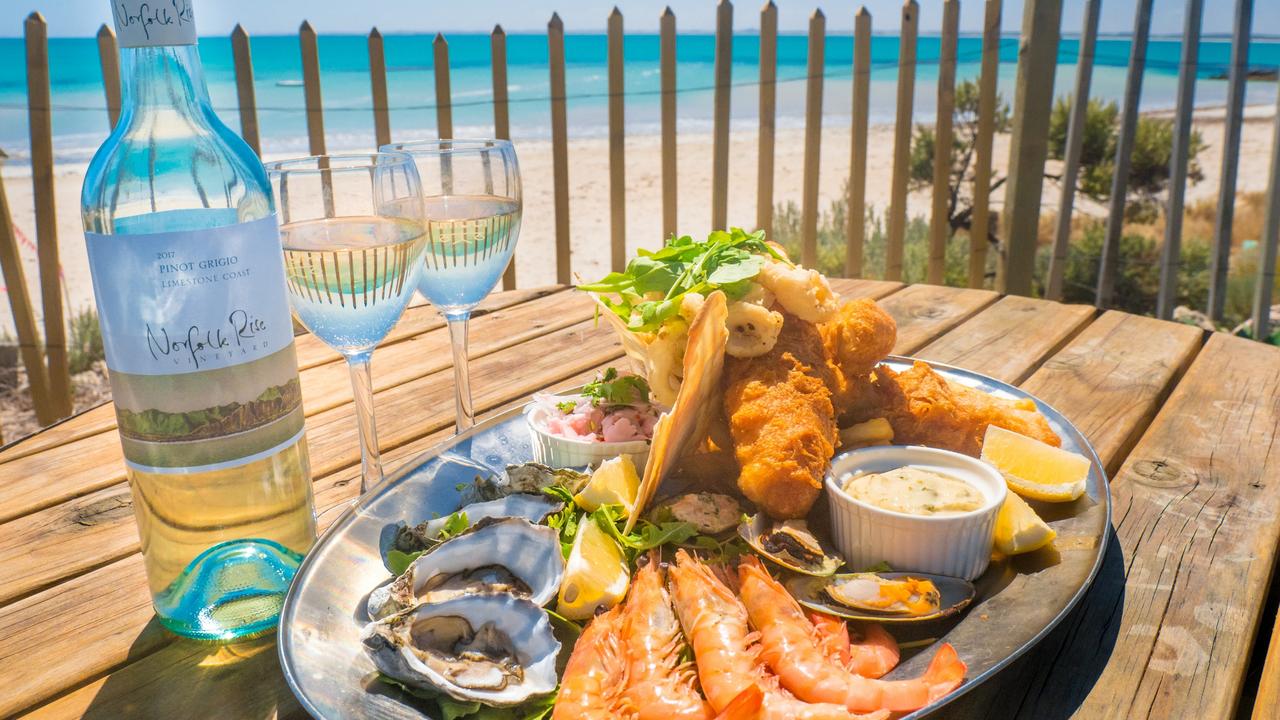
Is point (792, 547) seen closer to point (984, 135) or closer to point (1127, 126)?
point (1127, 126)

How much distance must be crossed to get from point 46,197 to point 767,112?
166 inches

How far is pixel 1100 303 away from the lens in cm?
595

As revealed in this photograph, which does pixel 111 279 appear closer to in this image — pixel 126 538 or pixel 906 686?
pixel 126 538

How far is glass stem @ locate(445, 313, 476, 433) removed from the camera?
171cm

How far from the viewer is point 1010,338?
2576 mm

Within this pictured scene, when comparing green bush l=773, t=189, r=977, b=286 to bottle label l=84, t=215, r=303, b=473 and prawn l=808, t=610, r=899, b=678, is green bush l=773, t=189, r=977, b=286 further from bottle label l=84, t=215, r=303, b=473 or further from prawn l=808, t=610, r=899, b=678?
bottle label l=84, t=215, r=303, b=473

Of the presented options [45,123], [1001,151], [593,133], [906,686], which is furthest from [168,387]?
[593,133]

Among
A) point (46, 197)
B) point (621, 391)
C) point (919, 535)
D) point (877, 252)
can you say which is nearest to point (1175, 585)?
point (919, 535)

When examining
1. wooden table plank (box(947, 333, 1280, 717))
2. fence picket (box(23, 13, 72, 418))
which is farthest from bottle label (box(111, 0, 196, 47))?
fence picket (box(23, 13, 72, 418))

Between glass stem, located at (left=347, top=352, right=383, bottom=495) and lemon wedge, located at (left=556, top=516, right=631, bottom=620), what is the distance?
43 centimetres

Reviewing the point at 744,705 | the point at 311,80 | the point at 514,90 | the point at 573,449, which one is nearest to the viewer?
the point at 744,705

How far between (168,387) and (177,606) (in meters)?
0.34

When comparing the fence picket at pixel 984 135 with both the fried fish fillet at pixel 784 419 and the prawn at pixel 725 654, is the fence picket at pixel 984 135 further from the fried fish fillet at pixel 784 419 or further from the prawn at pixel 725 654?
the prawn at pixel 725 654

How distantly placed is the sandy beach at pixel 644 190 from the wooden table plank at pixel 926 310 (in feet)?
32.5
